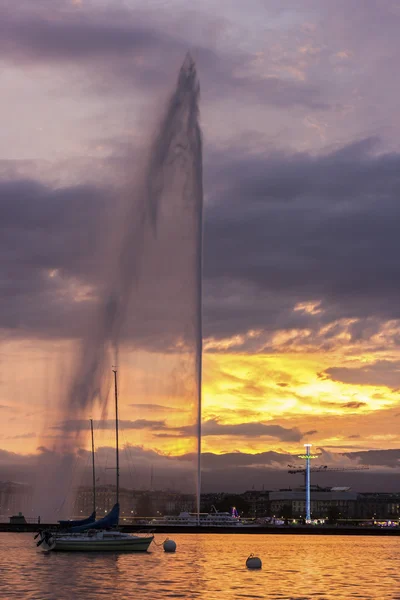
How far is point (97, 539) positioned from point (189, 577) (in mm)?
26395

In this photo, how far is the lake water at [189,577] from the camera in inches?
2361

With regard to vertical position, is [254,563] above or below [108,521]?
below

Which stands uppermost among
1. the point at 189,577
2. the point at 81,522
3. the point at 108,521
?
the point at 108,521

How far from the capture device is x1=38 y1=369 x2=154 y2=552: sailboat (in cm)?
9762

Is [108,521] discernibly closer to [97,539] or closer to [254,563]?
[97,539]

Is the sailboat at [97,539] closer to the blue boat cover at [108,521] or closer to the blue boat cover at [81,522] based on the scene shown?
the blue boat cover at [108,521]

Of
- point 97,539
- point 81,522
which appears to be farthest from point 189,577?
point 81,522

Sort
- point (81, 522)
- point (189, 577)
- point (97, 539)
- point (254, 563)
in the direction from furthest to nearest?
point (81, 522)
point (97, 539)
point (254, 563)
point (189, 577)

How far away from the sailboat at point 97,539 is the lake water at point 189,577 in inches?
40.6

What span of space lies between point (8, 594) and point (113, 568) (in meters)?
24.7

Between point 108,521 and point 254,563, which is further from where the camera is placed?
point 108,521

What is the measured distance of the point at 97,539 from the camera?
320 feet

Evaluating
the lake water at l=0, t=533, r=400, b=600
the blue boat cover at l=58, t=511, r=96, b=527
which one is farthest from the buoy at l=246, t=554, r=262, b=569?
the blue boat cover at l=58, t=511, r=96, b=527

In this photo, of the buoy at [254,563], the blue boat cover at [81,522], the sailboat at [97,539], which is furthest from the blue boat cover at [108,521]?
the buoy at [254,563]
